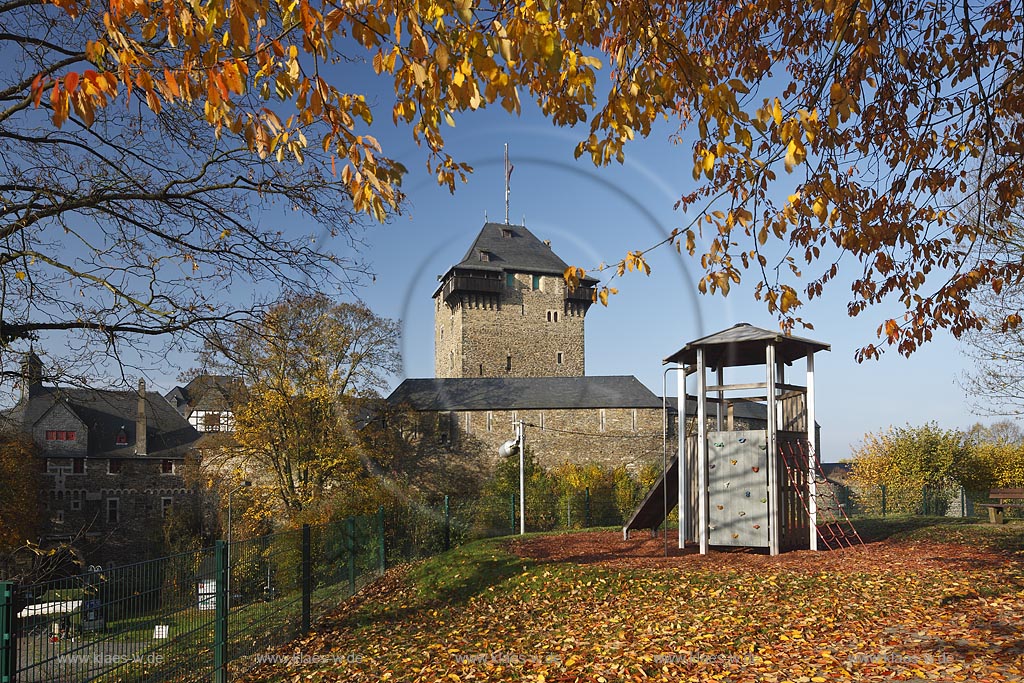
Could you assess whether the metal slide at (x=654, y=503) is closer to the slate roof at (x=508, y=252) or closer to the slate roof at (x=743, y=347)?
the slate roof at (x=743, y=347)

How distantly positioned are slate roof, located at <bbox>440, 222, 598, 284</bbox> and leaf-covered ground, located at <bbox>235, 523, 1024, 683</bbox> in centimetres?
4165

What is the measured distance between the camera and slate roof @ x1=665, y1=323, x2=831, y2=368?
12.8 m

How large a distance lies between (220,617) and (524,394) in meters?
34.3

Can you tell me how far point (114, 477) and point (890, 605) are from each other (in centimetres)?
4400

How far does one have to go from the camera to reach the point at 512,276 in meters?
54.5

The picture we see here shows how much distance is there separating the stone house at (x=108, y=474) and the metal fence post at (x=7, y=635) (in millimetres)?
39054

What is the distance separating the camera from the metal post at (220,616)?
7410mm

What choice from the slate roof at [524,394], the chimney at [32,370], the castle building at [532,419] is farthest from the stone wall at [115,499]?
Result: the chimney at [32,370]

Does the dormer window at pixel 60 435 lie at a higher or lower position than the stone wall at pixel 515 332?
lower

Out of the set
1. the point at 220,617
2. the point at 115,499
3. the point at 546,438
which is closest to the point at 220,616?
the point at 220,617

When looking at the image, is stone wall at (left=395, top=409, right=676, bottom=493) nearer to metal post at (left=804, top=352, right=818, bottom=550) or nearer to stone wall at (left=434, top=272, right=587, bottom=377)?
stone wall at (left=434, top=272, right=587, bottom=377)

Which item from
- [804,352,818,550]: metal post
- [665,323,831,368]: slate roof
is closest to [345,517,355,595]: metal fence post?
[665,323,831,368]: slate roof

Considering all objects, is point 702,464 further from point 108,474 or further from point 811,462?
point 108,474

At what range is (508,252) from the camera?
54688mm
